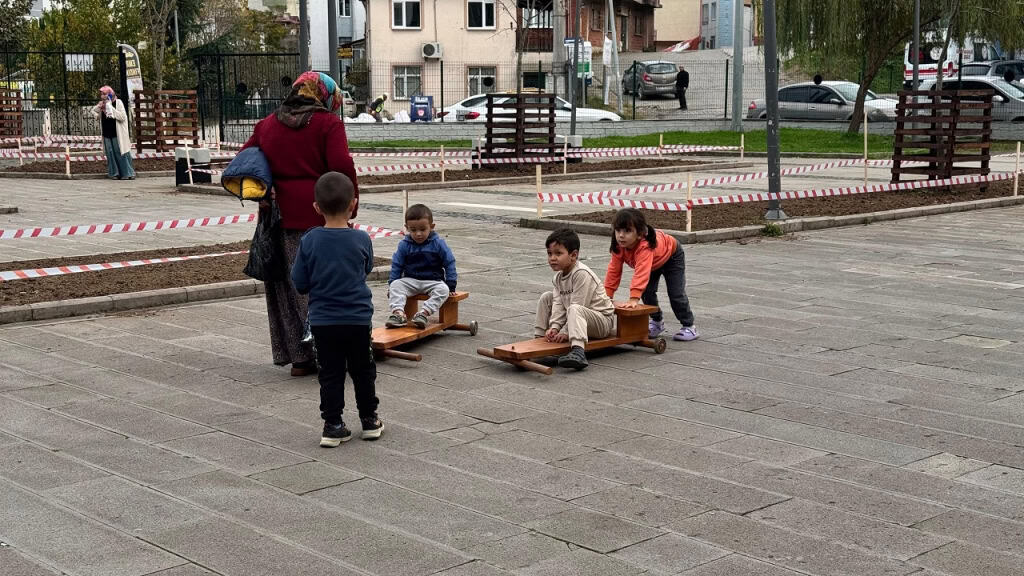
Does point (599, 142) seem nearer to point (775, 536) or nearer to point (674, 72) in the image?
point (674, 72)

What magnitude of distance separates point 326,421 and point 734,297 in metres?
5.28

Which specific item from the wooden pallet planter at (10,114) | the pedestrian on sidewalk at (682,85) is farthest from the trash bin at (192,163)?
the pedestrian on sidewalk at (682,85)

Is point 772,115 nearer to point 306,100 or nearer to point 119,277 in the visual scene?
point 119,277

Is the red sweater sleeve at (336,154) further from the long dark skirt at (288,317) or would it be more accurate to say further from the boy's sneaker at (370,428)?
the boy's sneaker at (370,428)

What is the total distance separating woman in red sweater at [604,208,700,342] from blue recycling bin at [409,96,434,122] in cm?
3561

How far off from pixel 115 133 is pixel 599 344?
60.6 ft

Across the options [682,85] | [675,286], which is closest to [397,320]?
[675,286]

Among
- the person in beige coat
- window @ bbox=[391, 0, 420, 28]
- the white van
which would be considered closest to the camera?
the person in beige coat

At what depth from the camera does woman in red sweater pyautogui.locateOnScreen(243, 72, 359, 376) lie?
7512mm

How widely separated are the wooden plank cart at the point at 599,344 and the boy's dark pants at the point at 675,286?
0.29 metres

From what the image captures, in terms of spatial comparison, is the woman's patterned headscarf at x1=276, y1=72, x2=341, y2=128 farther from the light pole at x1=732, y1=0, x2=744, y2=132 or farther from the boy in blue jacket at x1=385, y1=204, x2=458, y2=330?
the light pole at x1=732, y1=0, x2=744, y2=132

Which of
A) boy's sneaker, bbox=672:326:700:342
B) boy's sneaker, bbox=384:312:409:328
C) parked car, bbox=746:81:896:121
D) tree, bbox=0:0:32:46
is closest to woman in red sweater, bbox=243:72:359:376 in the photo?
→ boy's sneaker, bbox=384:312:409:328

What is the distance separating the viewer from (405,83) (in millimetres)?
54125

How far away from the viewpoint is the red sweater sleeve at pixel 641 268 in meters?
8.23
